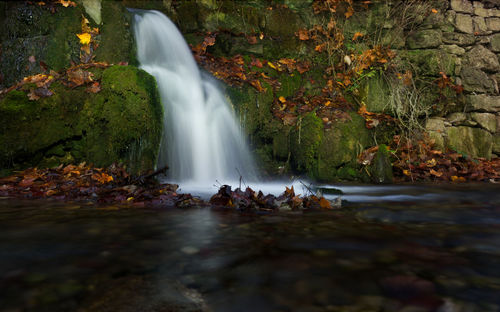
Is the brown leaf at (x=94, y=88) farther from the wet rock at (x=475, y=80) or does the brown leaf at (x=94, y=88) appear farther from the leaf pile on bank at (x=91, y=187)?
the wet rock at (x=475, y=80)

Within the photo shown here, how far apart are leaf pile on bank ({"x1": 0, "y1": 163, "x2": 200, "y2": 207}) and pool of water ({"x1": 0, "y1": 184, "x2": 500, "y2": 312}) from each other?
1.69 feet

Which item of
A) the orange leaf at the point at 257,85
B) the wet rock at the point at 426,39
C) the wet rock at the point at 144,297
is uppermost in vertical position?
the wet rock at the point at 426,39

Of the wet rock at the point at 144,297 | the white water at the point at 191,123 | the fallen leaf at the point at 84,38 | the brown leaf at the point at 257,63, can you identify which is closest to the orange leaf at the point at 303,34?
the brown leaf at the point at 257,63

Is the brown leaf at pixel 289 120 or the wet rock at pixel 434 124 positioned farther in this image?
the wet rock at pixel 434 124

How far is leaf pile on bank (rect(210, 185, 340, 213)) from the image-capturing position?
2.63 meters

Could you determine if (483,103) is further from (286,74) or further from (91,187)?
(91,187)

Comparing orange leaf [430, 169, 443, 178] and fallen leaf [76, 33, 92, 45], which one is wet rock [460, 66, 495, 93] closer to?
orange leaf [430, 169, 443, 178]

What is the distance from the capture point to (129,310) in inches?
38.3

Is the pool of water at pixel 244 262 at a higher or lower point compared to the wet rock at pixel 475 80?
lower

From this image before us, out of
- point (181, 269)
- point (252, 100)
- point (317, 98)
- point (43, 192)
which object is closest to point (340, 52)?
point (317, 98)

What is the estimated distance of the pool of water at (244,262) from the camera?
3.41 feet

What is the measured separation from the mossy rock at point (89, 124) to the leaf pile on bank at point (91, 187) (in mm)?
225

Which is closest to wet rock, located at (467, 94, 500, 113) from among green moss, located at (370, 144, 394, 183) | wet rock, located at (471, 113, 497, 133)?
wet rock, located at (471, 113, 497, 133)

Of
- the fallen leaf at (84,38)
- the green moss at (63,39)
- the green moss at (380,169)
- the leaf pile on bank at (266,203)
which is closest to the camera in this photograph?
the leaf pile on bank at (266,203)
